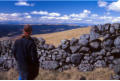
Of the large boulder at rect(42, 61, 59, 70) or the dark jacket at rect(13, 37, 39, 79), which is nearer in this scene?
the dark jacket at rect(13, 37, 39, 79)

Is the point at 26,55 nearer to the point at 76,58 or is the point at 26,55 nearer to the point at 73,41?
the point at 76,58

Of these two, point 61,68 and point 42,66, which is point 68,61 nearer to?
point 61,68

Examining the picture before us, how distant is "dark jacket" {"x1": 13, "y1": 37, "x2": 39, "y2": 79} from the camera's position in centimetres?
429

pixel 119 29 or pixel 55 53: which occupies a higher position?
pixel 119 29

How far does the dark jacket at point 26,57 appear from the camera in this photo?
14.1ft

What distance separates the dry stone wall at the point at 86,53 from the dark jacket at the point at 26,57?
4531 mm

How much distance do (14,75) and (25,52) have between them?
4282mm

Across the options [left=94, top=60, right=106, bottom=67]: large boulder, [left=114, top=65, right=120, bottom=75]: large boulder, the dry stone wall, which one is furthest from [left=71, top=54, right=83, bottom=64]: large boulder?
[left=114, top=65, right=120, bottom=75]: large boulder

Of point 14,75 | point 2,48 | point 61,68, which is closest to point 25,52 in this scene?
point 14,75

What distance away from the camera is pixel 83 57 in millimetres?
9055

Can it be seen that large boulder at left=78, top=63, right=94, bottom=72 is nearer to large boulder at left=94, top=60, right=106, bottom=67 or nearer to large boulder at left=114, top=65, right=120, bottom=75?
large boulder at left=94, top=60, right=106, bottom=67

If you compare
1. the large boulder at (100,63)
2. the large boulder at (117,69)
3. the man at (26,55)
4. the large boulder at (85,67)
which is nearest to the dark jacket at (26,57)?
the man at (26,55)

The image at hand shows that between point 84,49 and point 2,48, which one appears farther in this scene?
point 2,48

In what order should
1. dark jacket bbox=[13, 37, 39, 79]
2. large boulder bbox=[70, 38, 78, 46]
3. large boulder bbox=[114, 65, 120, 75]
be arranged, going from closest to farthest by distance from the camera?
dark jacket bbox=[13, 37, 39, 79]
large boulder bbox=[114, 65, 120, 75]
large boulder bbox=[70, 38, 78, 46]
